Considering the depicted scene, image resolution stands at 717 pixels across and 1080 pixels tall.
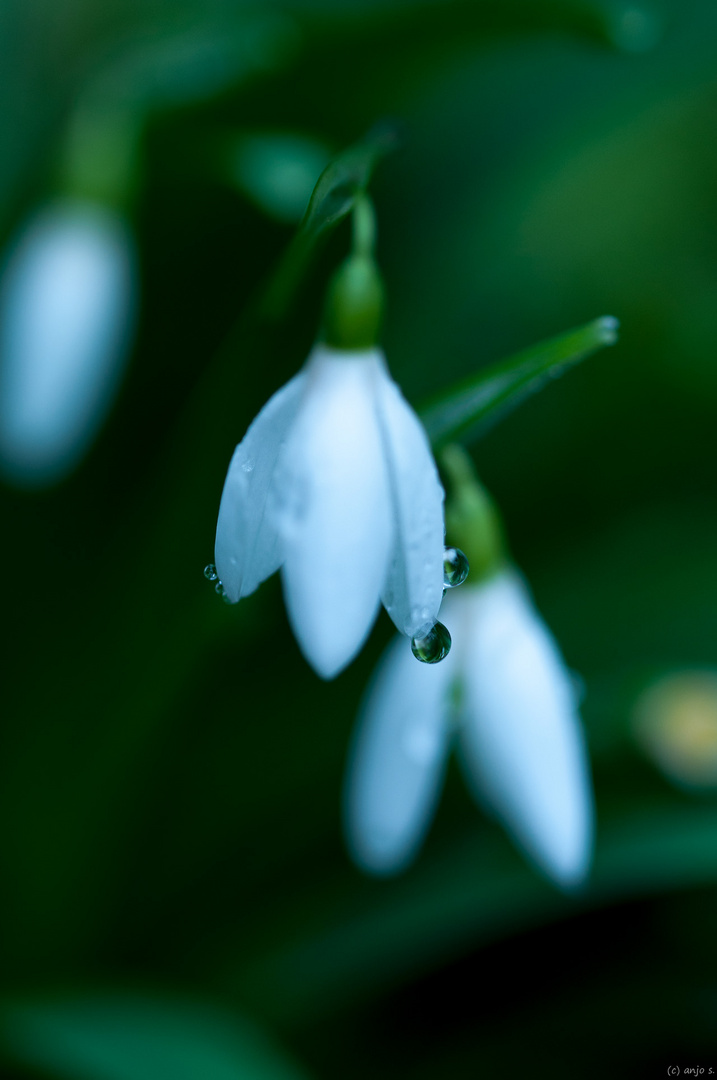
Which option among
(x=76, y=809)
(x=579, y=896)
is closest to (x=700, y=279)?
(x=579, y=896)

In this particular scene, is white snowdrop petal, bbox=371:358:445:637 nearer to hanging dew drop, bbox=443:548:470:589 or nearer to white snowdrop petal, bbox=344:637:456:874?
hanging dew drop, bbox=443:548:470:589

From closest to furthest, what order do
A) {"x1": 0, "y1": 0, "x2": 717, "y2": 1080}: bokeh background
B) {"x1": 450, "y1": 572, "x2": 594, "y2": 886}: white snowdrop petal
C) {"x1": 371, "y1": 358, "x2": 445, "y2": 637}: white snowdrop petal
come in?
{"x1": 371, "y1": 358, "x2": 445, "y2": 637}: white snowdrop petal, {"x1": 450, "y1": 572, "x2": 594, "y2": 886}: white snowdrop petal, {"x1": 0, "y1": 0, "x2": 717, "y2": 1080}: bokeh background

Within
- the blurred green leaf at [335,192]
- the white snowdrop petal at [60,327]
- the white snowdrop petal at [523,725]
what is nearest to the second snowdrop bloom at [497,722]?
the white snowdrop petal at [523,725]

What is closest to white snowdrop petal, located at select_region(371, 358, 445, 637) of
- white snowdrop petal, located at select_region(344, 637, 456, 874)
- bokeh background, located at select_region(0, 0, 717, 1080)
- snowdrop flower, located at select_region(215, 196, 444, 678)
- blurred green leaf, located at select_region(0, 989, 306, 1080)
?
snowdrop flower, located at select_region(215, 196, 444, 678)

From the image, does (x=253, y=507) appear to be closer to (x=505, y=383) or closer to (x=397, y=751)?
(x=505, y=383)

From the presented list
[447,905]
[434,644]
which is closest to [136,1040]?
[447,905]

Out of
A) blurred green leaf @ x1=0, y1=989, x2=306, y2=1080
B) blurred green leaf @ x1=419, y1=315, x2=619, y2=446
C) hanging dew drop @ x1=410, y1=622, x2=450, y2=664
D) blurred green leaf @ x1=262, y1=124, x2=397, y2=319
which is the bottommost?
blurred green leaf @ x1=0, y1=989, x2=306, y2=1080

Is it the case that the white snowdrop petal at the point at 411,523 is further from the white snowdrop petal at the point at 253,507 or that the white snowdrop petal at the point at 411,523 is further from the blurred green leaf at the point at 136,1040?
the blurred green leaf at the point at 136,1040

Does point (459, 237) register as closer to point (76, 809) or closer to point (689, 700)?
point (689, 700)
